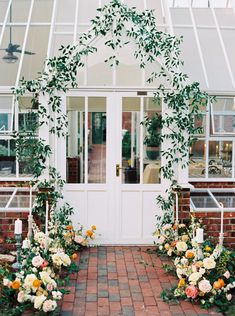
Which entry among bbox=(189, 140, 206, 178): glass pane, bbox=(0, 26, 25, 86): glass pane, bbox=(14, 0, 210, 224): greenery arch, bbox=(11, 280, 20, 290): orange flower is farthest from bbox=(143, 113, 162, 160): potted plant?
bbox=(11, 280, 20, 290): orange flower

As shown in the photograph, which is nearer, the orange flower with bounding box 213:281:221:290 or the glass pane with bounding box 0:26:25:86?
the orange flower with bounding box 213:281:221:290

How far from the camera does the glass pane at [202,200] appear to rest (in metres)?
7.26

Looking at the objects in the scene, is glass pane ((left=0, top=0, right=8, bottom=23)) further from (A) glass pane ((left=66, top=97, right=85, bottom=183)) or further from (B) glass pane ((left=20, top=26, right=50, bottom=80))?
(A) glass pane ((left=66, top=97, right=85, bottom=183))

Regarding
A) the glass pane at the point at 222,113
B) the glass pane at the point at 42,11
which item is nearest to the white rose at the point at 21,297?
the glass pane at the point at 222,113

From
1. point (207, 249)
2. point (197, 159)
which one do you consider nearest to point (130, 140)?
point (197, 159)

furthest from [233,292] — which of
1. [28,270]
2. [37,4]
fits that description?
[37,4]

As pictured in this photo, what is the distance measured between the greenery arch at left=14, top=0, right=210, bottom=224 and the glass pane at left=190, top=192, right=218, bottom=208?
425 millimetres

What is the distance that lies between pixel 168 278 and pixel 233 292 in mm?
875

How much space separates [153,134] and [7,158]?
2.39 m

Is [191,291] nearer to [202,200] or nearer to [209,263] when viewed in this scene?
[209,263]

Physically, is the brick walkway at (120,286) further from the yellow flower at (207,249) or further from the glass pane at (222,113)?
the glass pane at (222,113)

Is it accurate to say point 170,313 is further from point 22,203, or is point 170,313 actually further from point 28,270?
point 22,203

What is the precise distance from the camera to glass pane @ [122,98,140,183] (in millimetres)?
7531

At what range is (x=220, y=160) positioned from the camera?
789 centimetres
